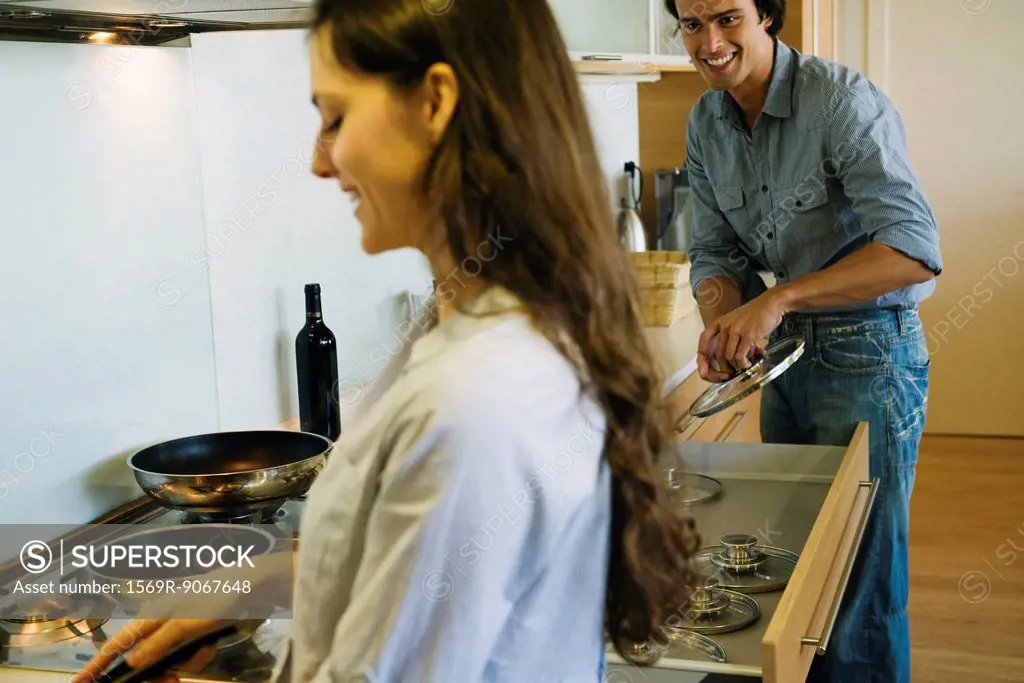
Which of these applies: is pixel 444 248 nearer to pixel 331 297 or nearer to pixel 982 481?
pixel 331 297

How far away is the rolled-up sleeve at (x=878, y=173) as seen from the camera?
1.71 metres

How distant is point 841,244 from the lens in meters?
1.86

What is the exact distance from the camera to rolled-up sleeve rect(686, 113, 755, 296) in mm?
2068

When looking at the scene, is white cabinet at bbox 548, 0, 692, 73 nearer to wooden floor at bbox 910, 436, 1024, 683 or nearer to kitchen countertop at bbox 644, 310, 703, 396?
kitchen countertop at bbox 644, 310, 703, 396

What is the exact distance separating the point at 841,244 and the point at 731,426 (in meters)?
0.68

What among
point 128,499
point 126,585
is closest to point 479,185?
point 126,585

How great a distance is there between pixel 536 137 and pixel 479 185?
5cm

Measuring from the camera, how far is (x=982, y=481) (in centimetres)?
386

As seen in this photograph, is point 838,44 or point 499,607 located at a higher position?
point 838,44

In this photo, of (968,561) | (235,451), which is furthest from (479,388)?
(968,561)

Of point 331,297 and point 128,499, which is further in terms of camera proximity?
point 331,297

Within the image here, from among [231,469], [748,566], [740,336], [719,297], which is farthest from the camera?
[719,297]

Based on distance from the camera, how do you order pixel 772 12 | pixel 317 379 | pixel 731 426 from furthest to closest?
pixel 731 426 < pixel 772 12 < pixel 317 379

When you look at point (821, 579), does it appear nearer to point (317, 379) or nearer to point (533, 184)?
point (533, 184)
